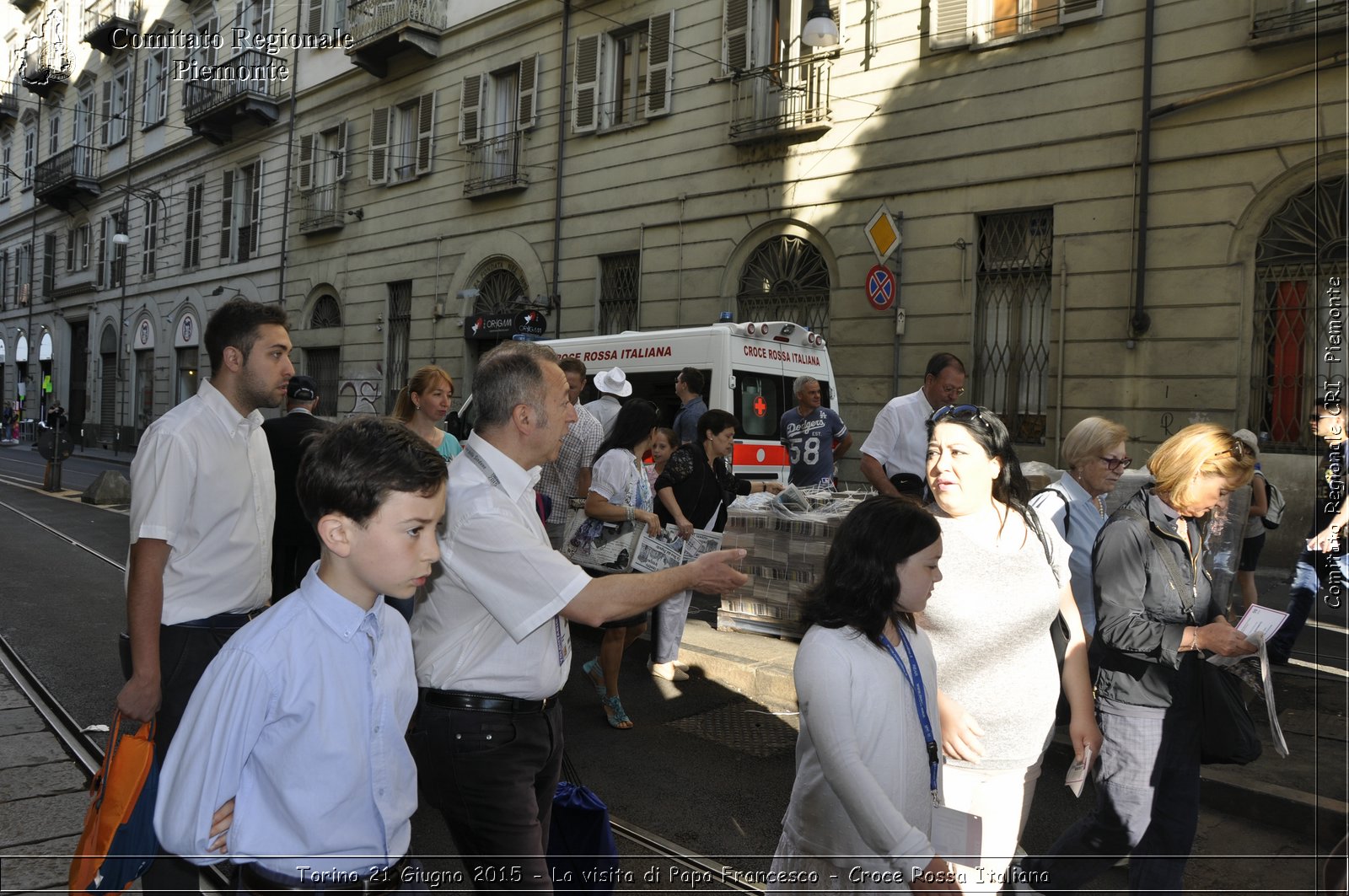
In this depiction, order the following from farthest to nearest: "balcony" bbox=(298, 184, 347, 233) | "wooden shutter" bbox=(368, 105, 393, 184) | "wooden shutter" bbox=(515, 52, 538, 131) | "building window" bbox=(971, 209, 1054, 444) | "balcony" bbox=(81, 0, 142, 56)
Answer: "balcony" bbox=(81, 0, 142, 56)
"balcony" bbox=(298, 184, 347, 233)
"wooden shutter" bbox=(368, 105, 393, 184)
"wooden shutter" bbox=(515, 52, 538, 131)
"building window" bbox=(971, 209, 1054, 444)

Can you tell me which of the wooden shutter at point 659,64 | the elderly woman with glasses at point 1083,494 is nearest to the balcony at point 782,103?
the wooden shutter at point 659,64

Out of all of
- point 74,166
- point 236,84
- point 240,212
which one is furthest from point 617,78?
point 74,166

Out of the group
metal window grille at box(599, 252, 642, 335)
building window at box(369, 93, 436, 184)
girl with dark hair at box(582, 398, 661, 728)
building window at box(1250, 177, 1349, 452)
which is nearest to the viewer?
girl with dark hair at box(582, 398, 661, 728)

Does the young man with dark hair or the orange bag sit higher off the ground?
the young man with dark hair

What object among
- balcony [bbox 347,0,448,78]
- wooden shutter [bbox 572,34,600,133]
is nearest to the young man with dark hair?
wooden shutter [bbox 572,34,600,133]

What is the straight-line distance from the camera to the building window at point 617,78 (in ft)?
55.1

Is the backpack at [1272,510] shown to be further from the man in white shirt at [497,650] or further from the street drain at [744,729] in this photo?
the man in white shirt at [497,650]

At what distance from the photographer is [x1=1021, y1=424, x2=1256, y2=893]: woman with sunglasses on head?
2900mm

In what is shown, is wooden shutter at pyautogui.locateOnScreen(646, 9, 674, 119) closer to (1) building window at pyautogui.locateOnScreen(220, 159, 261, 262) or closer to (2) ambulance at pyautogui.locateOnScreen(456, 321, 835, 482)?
(2) ambulance at pyautogui.locateOnScreen(456, 321, 835, 482)

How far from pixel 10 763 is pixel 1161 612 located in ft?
15.7

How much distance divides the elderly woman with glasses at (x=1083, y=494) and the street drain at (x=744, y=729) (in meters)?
1.90

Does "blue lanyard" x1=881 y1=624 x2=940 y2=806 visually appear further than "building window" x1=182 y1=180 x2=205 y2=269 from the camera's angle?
No

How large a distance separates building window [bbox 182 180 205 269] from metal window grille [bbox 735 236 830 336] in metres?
21.7

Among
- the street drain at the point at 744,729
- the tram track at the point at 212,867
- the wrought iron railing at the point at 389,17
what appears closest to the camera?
the tram track at the point at 212,867
